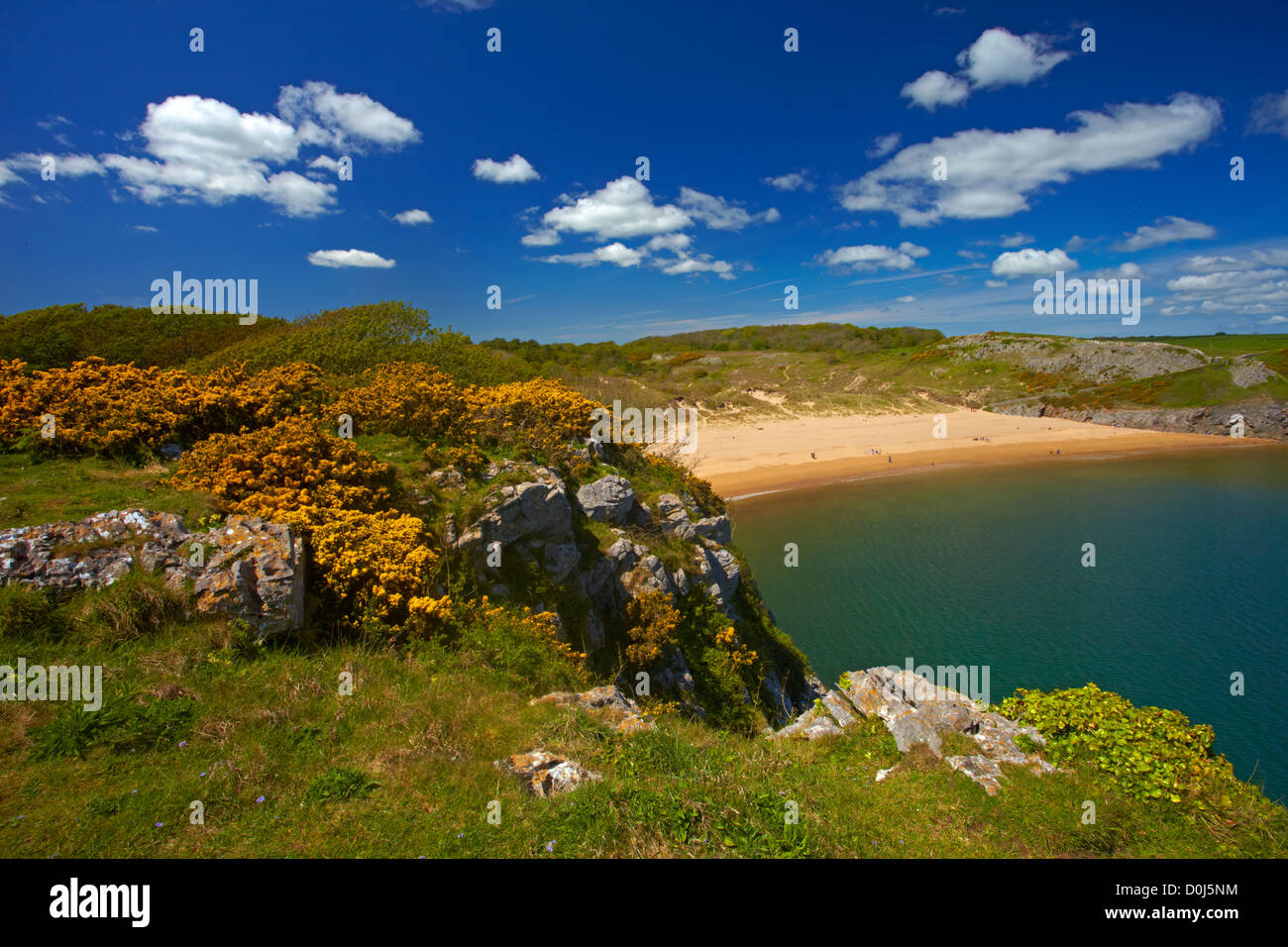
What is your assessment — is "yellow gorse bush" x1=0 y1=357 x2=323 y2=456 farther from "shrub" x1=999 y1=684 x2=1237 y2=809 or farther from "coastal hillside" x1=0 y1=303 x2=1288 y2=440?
"shrub" x1=999 y1=684 x2=1237 y2=809

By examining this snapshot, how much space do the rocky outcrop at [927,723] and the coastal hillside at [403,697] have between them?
0.23 feet

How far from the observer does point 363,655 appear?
800cm

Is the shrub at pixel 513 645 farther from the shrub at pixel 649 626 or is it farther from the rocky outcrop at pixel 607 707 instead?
the shrub at pixel 649 626

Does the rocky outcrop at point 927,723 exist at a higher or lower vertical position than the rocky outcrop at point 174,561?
lower

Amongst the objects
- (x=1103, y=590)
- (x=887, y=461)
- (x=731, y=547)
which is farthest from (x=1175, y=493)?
(x=731, y=547)

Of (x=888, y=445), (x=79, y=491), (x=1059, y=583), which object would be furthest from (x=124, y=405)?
(x=888, y=445)

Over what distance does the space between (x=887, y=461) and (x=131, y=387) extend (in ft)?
191

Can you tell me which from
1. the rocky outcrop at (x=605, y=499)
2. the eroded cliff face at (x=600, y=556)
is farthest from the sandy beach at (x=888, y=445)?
the rocky outcrop at (x=605, y=499)

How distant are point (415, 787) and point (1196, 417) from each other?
308 ft

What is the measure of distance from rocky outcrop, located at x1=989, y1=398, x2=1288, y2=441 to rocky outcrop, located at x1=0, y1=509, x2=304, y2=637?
88.8 m

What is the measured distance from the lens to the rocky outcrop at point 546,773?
612cm

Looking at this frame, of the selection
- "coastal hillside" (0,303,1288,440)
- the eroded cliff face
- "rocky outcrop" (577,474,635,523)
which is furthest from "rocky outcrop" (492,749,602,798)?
"coastal hillside" (0,303,1288,440)

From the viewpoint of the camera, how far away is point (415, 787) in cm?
585

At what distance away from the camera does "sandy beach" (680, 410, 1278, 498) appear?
53.6 m
